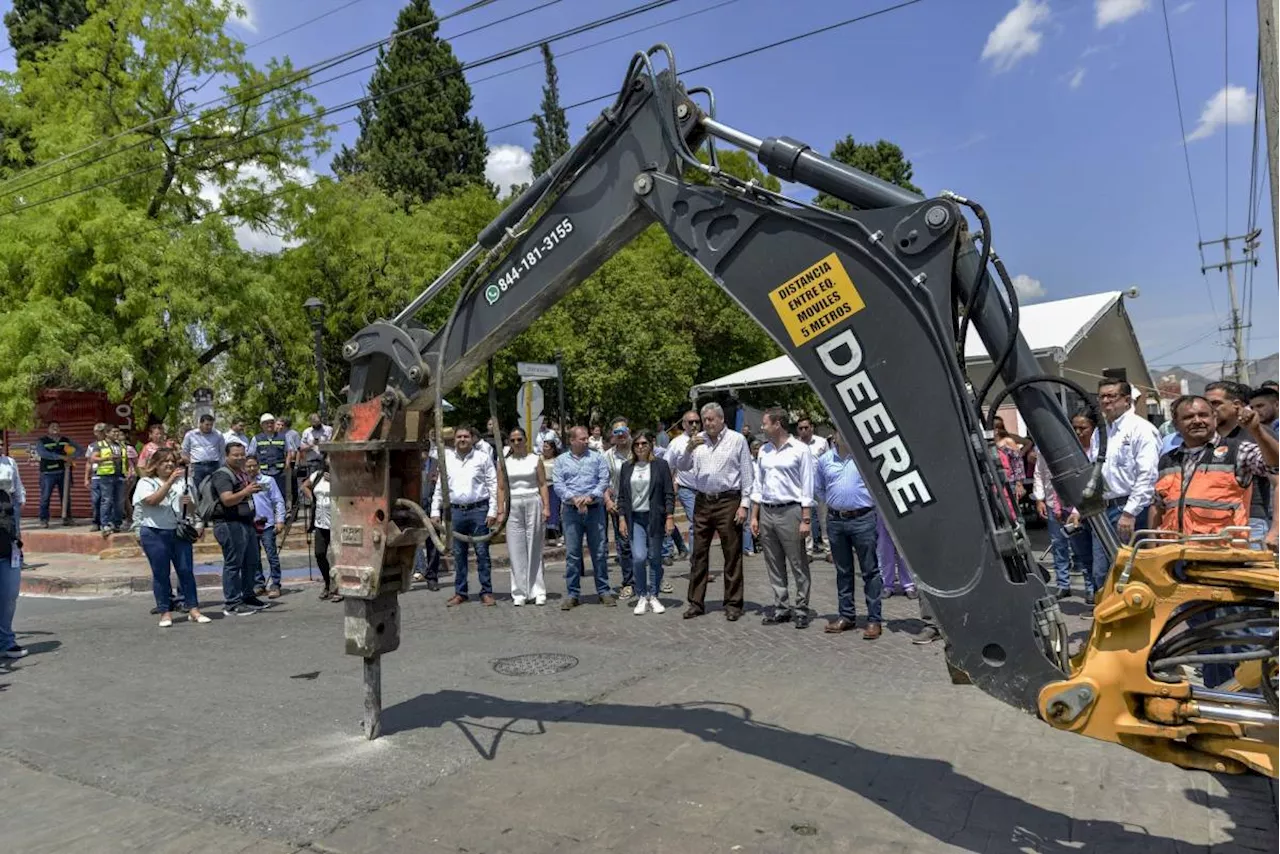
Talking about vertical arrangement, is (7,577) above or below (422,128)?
below

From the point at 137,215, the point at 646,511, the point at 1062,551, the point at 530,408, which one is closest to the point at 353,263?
the point at 137,215

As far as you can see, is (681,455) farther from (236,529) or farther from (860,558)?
(236,529)

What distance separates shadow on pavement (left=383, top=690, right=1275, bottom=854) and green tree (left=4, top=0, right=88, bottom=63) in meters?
34.5

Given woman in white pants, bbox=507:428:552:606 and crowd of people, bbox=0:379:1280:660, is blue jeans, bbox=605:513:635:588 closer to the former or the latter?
crowd of people, bbox=0:379:1280:660

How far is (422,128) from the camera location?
43.6 m

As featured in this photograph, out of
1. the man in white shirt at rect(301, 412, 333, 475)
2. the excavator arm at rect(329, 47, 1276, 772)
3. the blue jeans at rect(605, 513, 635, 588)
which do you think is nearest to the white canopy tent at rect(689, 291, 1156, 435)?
the blue jeans at rect(605, 513, 635, 588)

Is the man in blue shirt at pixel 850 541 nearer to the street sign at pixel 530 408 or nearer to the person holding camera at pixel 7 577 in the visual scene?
the person holding camera at pixel 7 577

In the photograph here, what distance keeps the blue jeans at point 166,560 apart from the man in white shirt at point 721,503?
17.4 ft

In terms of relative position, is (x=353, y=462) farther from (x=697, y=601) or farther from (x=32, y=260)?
(x=32, y=260)

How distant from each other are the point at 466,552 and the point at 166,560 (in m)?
3.11

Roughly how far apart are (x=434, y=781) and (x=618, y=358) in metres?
20.9

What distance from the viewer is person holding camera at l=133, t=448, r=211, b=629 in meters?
8.34

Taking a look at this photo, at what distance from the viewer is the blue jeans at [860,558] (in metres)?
7.48

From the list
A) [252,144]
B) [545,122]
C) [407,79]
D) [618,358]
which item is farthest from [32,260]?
[545,122]
